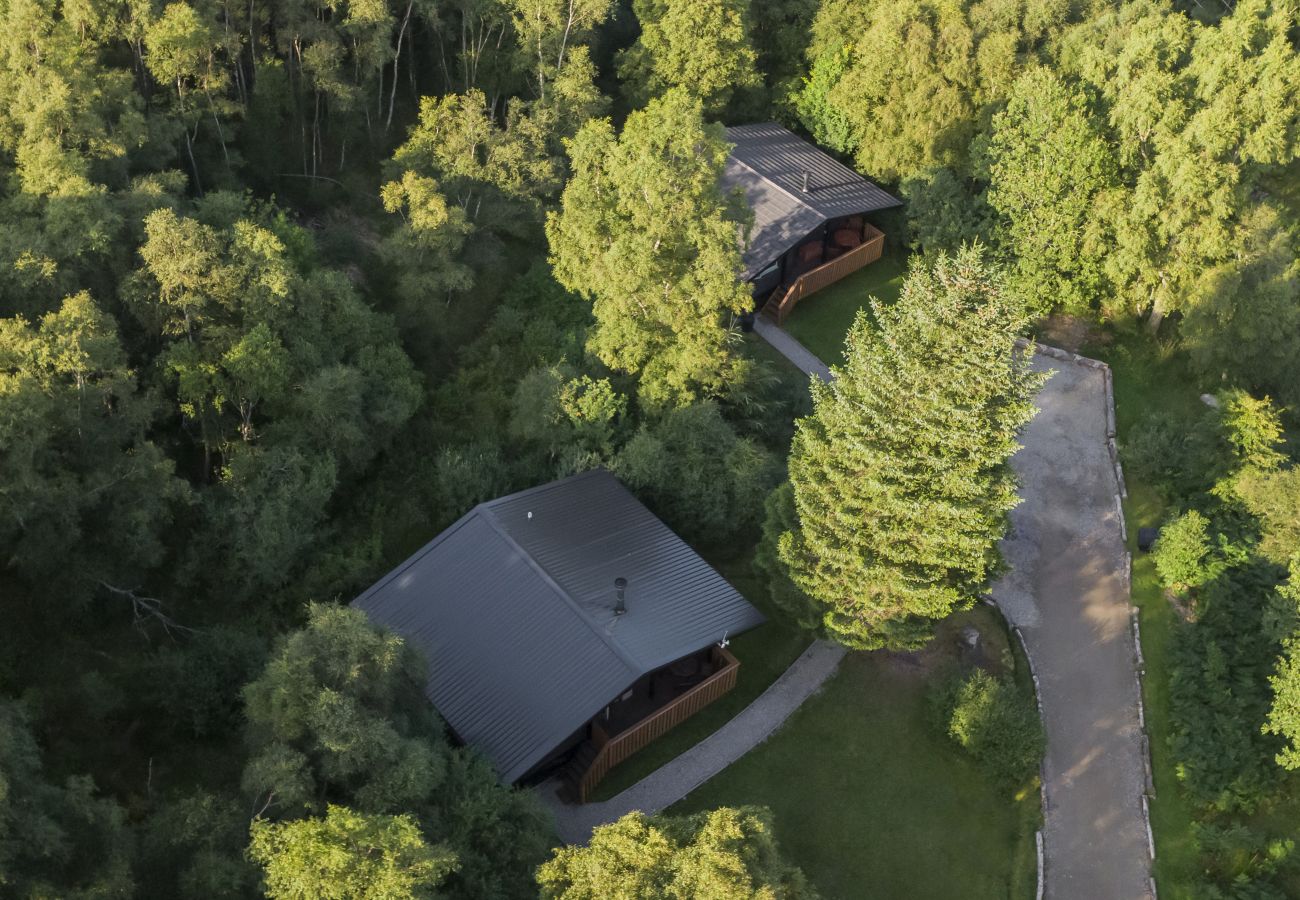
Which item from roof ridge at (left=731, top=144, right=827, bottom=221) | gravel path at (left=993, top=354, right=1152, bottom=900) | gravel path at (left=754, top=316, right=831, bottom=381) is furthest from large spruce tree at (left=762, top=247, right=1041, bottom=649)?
roof ridge at (left=731, top=144, right=827, bottom=221)

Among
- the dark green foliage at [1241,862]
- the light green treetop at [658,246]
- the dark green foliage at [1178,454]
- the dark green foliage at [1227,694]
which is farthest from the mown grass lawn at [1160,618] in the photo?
the light green treetop at [658,246]

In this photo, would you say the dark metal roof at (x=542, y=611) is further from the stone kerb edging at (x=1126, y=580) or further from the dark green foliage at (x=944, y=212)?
the dark green foliage at (x=944, y=212)

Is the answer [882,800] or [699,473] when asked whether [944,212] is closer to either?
[699,473]

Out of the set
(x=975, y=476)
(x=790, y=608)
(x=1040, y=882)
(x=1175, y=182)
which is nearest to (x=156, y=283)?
(x=790, y=608)

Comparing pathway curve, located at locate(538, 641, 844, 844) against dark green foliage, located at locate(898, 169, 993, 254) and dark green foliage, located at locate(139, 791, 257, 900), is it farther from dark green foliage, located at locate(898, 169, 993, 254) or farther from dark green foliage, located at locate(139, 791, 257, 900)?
dark green foliage, located at locate(898, 169, 993, 254)

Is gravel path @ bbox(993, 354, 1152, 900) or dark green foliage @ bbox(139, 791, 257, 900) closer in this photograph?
dark green foliage @ bbox(139, 791, 257, 900)
